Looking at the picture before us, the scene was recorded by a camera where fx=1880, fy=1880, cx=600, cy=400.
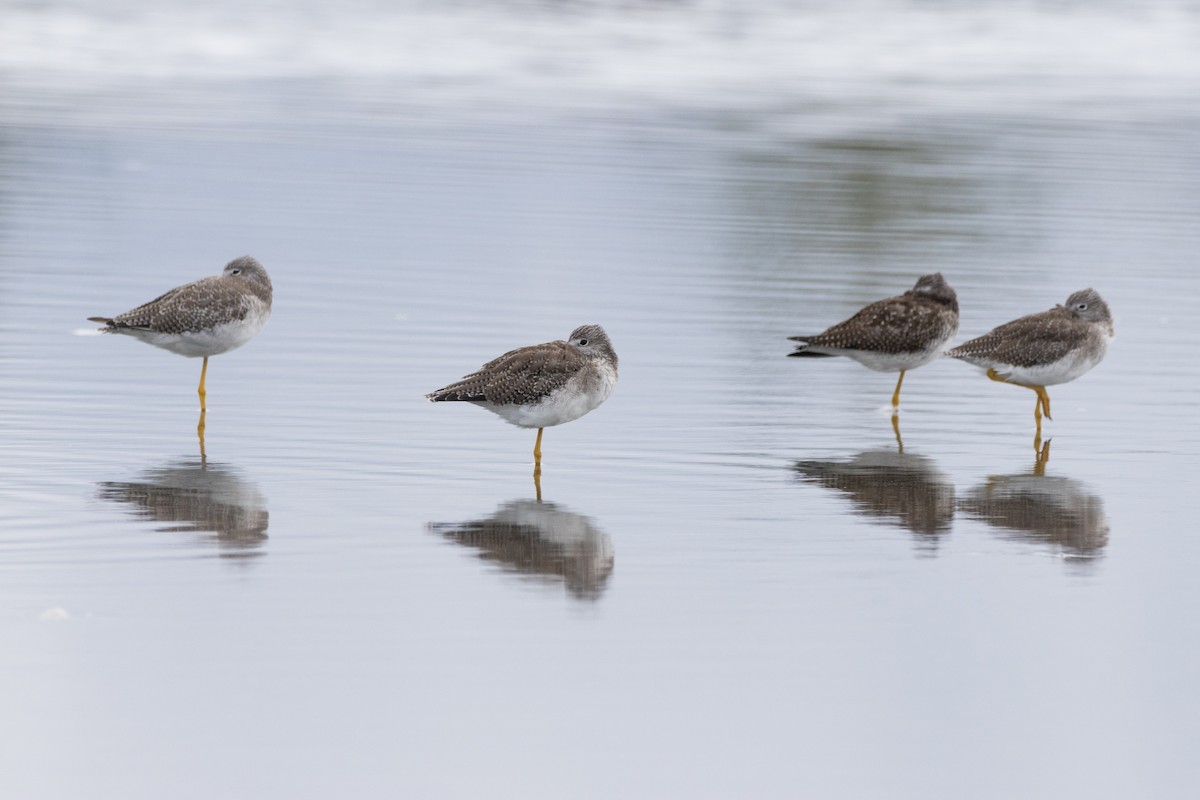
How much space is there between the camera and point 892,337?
1450cm

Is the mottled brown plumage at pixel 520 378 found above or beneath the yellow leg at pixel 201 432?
above

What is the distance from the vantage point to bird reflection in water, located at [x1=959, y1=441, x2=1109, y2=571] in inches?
417

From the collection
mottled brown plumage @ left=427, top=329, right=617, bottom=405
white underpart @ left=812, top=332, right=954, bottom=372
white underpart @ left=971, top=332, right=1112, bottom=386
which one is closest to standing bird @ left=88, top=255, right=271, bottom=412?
mottled brown plumage @ left=427, top=329, right=617, bottom=405

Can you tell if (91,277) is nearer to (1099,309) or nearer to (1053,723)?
(1099,309)

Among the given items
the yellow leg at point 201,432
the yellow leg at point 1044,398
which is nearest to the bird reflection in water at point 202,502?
the yellow leg at point 201,432

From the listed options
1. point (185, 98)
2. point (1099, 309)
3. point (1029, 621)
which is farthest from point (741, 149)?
point (1029, 621)

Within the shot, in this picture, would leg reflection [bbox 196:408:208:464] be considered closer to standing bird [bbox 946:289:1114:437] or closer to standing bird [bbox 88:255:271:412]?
standing bird [bbox 88:255:271:412]

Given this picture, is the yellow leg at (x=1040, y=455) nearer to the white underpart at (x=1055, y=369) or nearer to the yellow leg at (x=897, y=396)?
the white underpart at (x=1055, y=369)

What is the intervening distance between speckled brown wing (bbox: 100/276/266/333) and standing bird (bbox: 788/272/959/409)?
429 cm

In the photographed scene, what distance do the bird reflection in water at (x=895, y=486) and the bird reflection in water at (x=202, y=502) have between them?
3517 mm

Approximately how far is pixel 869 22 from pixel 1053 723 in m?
43.5

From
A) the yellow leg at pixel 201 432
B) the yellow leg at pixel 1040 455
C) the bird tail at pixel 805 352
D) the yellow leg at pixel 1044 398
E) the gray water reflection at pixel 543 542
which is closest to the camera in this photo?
the gray water reflection at pixel 543 542

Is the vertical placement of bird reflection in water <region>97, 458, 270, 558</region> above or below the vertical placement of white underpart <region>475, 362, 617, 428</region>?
below

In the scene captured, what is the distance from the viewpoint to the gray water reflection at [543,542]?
9.56m
